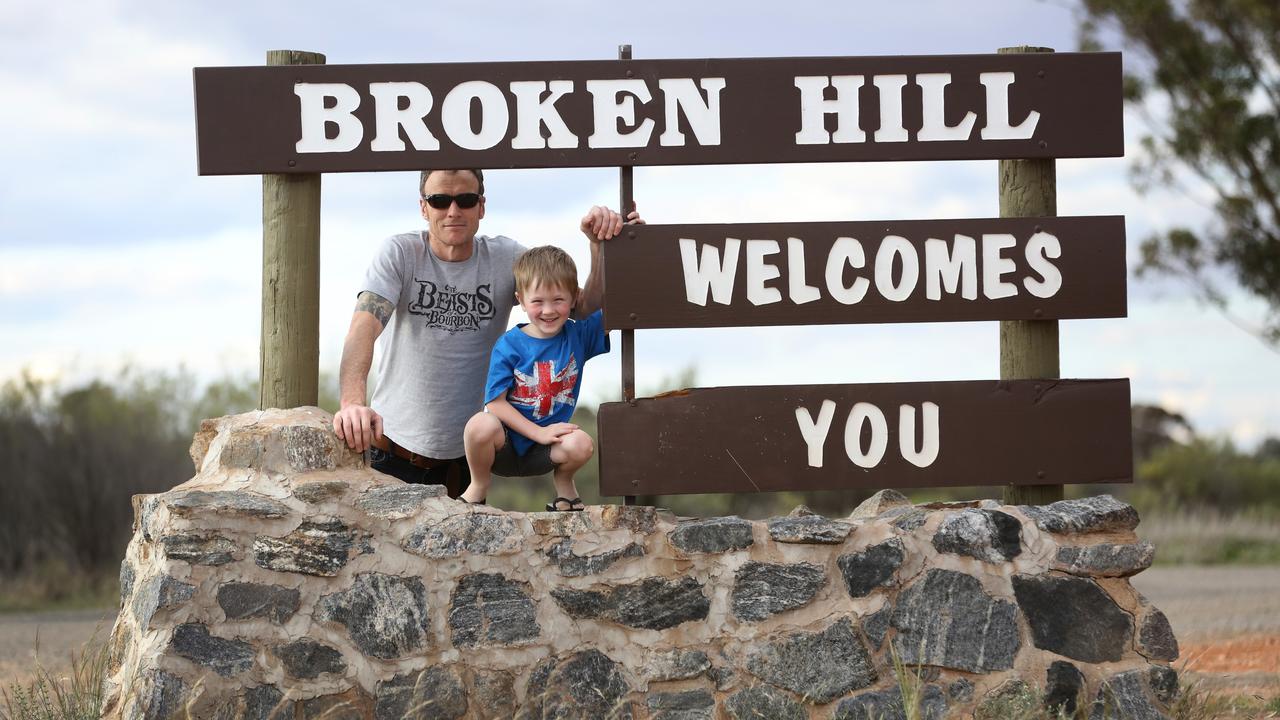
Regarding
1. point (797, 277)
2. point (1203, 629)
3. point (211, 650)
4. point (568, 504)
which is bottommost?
point (1203, 629)

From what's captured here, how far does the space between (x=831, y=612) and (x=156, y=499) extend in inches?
104

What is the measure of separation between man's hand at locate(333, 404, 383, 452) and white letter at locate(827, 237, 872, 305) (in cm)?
196

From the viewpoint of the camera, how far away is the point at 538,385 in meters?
5.13

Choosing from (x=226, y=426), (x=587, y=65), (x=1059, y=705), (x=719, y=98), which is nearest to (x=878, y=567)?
(x=1059, y=705)

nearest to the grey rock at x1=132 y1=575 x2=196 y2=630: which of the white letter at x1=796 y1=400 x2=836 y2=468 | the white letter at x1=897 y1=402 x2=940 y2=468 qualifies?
the white letter at x1=796 y1=400 x2=836 y2=468

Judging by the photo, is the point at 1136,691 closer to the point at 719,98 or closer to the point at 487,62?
the point at 719,98

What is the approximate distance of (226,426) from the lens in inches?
209

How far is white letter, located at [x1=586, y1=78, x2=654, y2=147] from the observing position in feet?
17.5

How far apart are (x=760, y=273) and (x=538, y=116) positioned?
112 centimetres

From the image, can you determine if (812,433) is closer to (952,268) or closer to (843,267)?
(843,267)

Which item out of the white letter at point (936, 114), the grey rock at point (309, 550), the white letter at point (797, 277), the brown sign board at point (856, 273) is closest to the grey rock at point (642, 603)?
the grey rock at point (309, 550)

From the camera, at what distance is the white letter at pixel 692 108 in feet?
17.6

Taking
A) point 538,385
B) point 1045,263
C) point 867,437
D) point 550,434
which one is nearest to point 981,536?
point 867,437

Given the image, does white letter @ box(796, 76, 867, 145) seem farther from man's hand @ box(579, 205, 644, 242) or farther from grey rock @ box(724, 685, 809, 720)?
grey rock @ box(724, 685, 809, 720)
